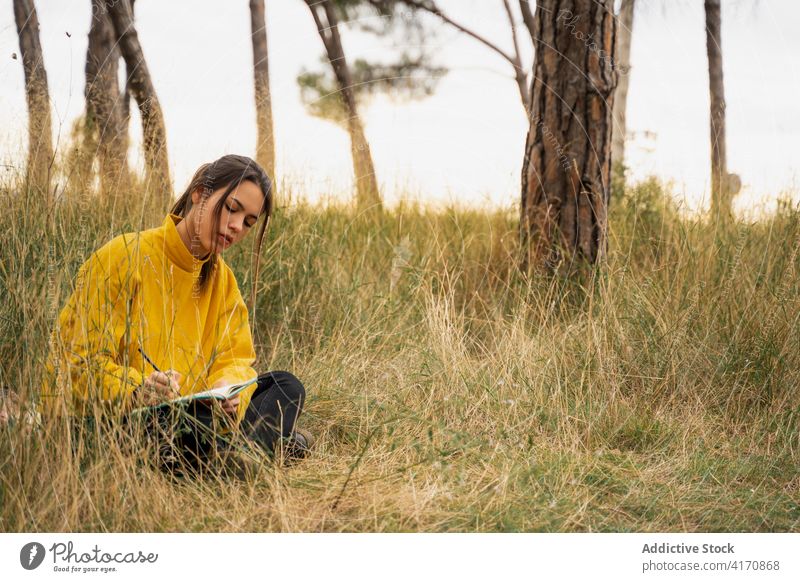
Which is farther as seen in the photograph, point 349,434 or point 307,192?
point 307,192

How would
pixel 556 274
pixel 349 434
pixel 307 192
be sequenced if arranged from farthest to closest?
pixel 307 192, pixel 556 274, pixel 349 434

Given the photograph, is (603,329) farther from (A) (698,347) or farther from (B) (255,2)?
(B) (255,2)

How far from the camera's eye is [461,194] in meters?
4.11

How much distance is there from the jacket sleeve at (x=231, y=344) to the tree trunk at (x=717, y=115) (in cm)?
200

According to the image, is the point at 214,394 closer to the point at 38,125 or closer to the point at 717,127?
the point at 38,125

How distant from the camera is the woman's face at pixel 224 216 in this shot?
2193 millimetres

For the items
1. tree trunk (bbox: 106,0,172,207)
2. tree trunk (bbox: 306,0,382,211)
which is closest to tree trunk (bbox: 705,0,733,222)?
tree trunk (bbox: 306,0,382,211)

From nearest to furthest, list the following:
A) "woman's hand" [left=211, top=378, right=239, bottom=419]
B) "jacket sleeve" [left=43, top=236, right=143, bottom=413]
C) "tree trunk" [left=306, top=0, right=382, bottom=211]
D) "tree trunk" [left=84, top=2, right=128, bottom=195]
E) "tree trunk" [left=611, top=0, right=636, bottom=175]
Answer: "jacket sleeve" [left=43, top=236, right=143, bottom=413] → "woman's hand" [left=211, top=378, right=239, bottom=419] → "tree trunk" [left=84, top=2, right=128, bottom=195] → "tree trunk" [left=306, top=0, right=382, bottom=211] → "tree trunk" [left=611, top=0, right=636, bottom=175]

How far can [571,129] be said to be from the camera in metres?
3.68

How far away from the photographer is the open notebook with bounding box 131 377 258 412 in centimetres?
197

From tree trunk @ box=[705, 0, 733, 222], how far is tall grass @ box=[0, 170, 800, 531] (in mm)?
237

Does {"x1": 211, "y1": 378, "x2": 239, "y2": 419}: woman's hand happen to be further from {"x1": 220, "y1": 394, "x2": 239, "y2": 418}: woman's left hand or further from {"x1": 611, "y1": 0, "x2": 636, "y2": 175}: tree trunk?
{"x1": 611, "y1": 0, "x2": 636, "y2": 175}: tree trunk

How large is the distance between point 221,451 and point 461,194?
233 centimetres

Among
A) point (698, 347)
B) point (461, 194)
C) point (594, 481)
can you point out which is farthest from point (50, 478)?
point (461, 194)
